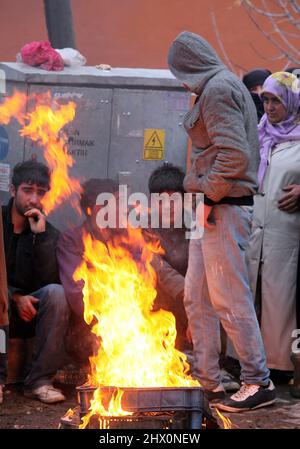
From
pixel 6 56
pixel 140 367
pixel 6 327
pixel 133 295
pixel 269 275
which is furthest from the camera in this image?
pixel 6 56

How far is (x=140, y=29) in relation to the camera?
1110 cm

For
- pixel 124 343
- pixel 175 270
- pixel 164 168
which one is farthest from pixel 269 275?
pixel 124 343

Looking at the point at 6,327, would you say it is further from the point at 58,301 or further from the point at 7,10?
the point at 7,10

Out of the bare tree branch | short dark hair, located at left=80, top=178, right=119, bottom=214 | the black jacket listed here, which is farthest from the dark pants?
the bare tree branch

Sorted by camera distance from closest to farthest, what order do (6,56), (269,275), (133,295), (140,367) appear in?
(140,367) → (133,295) → (269,275) → (6,56)

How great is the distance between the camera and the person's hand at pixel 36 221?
652 centimetres

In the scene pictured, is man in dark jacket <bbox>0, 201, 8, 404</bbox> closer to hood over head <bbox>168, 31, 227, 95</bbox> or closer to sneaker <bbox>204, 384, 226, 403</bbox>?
sneaker <bbox>204, 384, 226, 403</bbox>

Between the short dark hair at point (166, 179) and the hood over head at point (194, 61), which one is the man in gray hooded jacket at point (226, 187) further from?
the short dark hair at point (166, 179)

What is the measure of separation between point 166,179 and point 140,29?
4629 mm

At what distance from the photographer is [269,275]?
6.79 m

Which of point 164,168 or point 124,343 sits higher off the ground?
point 164,168

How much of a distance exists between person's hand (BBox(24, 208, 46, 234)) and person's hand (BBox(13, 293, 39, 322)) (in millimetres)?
472

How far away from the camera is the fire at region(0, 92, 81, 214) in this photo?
705cm

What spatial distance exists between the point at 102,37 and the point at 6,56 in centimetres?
117
